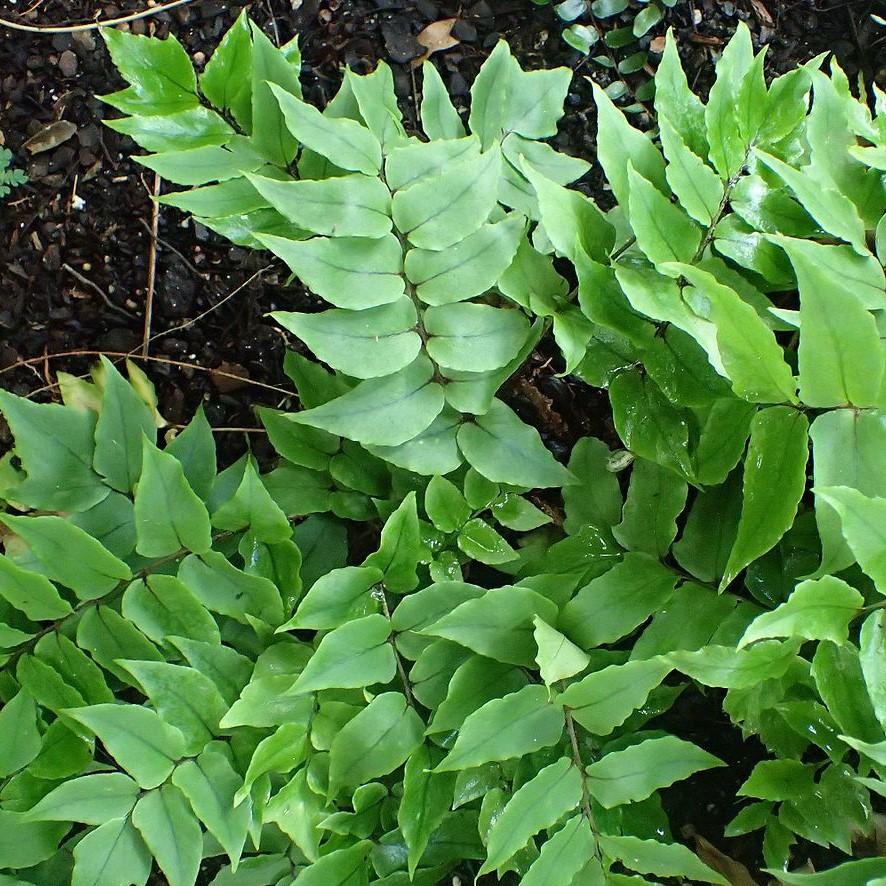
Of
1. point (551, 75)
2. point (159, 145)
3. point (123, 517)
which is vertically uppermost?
point (159, 145)

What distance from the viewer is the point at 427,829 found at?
1211mm

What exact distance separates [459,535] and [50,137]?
125cm

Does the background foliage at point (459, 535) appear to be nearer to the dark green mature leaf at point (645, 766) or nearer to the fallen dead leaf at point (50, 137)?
the dark green mature leaf at point (645, 766)

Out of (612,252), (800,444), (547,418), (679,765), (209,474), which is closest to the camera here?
(800,444)

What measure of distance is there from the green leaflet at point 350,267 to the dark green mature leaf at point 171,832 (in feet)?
2.21

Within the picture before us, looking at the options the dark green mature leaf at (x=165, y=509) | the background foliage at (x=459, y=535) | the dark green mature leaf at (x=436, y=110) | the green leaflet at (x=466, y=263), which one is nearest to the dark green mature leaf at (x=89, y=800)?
the background foliage at (x=459, y=535)

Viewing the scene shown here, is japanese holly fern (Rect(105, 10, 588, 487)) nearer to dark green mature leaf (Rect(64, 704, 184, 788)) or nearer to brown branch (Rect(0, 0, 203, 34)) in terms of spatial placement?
dark green mature leaf (Rect(64, 704, 184, 788))

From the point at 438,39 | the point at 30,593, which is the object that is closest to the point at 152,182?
the point at 438,39

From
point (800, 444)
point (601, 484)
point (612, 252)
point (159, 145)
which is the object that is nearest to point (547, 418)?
point (601, 484)

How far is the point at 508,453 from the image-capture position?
4.32 feet

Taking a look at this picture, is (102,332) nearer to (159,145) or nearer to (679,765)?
(159,145)

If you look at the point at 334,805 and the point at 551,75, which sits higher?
the point at 551,75

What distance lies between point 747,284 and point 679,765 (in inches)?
25.3

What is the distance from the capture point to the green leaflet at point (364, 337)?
3.80 feet
